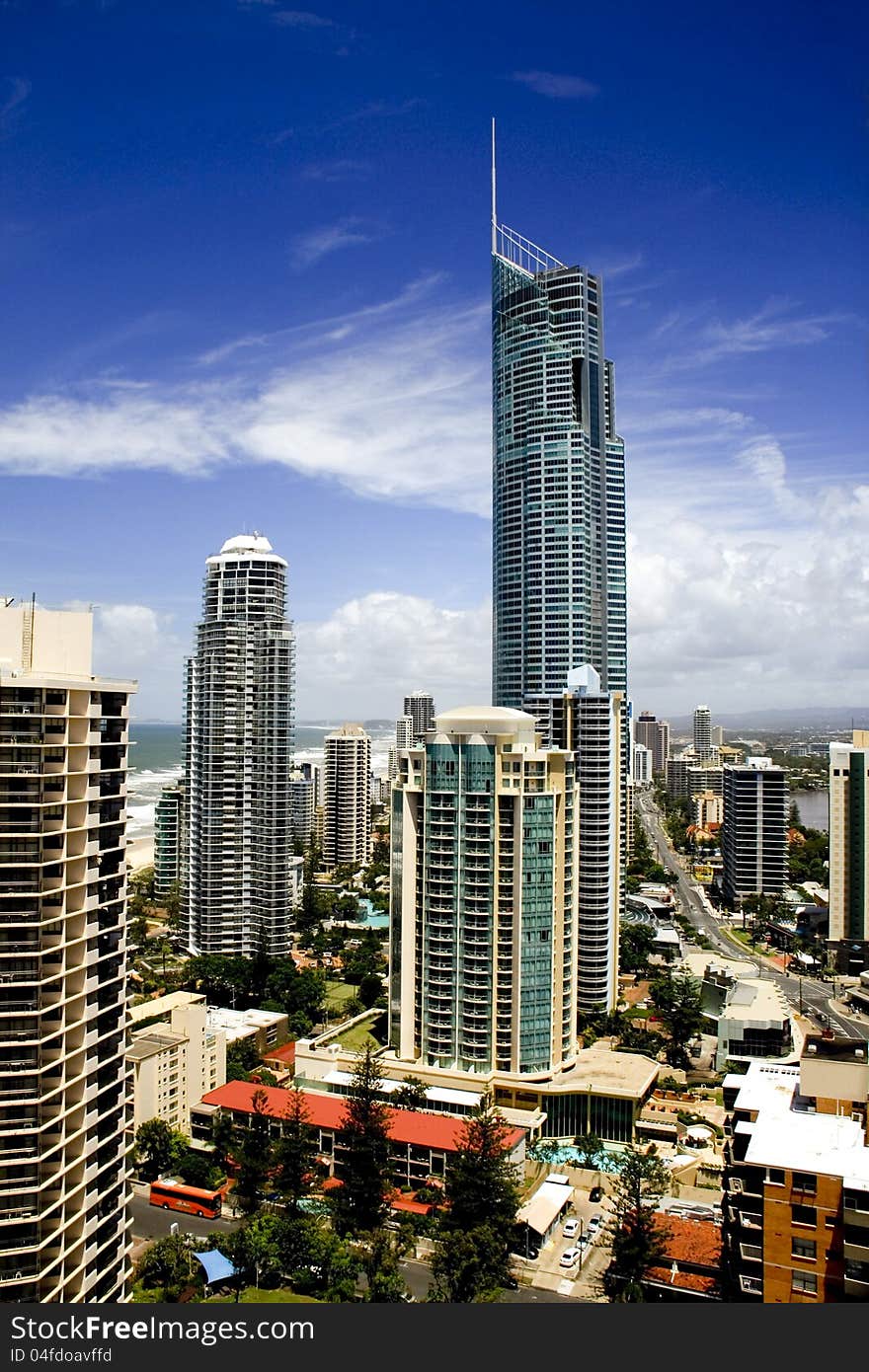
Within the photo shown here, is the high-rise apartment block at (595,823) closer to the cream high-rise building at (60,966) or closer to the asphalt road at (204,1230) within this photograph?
the asphalt road at (204,1230)

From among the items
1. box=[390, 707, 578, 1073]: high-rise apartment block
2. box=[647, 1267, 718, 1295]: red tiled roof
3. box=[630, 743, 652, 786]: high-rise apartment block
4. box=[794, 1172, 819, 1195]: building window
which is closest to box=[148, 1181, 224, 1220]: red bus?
box=[390, 707, 578, 1073]: high-rise apartment block

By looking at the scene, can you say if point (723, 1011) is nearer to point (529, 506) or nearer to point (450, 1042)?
point (450, 1042)

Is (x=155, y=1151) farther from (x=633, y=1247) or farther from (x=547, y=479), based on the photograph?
(x=547, y=479)

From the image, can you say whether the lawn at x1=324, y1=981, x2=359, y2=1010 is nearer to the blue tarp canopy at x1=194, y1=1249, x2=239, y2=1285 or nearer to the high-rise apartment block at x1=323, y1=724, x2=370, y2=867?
the blue tarp canopy at x1=194, y1=1249, x2=239, y2=1285

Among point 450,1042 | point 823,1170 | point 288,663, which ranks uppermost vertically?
point 288,663
